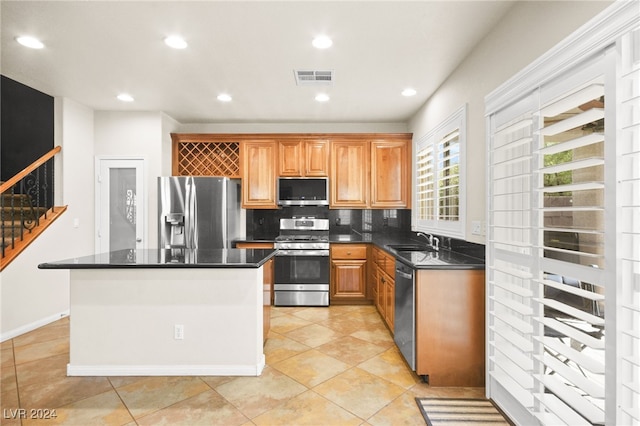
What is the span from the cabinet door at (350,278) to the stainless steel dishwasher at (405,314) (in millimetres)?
1384

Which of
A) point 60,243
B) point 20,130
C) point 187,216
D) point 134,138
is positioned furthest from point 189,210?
point 20,130

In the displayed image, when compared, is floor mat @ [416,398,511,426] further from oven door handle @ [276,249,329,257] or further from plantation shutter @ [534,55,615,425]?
oven door handle @ [276,249,329,257]

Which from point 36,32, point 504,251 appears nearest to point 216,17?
point 36,32

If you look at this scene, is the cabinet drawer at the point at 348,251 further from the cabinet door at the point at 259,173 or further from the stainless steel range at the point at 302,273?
the cabinet door at the point at 259,173

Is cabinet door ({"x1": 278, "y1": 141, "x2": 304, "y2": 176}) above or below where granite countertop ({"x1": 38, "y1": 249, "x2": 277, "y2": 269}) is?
above

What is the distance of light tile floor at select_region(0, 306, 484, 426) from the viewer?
2.01m

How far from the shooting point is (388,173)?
183 inches

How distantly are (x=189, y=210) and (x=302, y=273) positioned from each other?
1695mm

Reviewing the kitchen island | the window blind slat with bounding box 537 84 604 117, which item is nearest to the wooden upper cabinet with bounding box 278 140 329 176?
the kitchen island

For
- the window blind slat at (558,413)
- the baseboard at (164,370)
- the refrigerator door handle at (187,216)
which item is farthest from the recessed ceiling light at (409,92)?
the baseboard at (164,370)

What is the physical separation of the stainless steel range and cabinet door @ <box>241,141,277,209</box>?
0.73 metres

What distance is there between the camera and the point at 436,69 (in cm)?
302

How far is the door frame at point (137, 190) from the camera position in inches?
168

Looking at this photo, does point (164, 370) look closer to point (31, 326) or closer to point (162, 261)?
point (162, 261)
